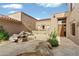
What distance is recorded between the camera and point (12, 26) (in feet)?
17.6

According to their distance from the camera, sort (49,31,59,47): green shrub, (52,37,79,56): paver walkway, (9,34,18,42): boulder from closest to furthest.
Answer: (52,37,79,56): paver walkway, (49,31,59,47): green shrub, (9,34,18,42): boulder

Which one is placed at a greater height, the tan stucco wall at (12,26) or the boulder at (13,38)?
the tan stucco wall at (12,26)

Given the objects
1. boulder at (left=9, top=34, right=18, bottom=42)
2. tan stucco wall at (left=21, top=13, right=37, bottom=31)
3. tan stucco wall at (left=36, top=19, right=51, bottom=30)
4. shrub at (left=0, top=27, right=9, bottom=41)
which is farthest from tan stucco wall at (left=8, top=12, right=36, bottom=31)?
shrub at (left=0, top=27, right=9, bottom=41)

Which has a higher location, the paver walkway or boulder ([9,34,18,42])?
boulder ([9,34,18,42])

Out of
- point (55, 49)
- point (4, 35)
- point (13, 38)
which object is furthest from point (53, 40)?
point (4, 35)

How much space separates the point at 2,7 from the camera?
13.8ft

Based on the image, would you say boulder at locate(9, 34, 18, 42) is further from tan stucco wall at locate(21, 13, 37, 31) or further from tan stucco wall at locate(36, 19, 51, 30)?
tan stucco wall at locate(36, 19, 51, 30)

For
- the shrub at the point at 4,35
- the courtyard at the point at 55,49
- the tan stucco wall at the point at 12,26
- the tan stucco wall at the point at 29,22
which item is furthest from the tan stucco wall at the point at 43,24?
the shrub at the point at 4,35

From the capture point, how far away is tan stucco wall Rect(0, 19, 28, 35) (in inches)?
197

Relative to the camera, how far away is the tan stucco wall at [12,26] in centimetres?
501

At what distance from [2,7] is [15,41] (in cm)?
141

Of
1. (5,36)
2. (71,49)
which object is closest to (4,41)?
(5,36)

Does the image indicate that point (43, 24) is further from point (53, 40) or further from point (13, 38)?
point (13, 38)

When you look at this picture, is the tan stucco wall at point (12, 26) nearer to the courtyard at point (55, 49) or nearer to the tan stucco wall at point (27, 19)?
the tan stucco wall at point (27, 19)
